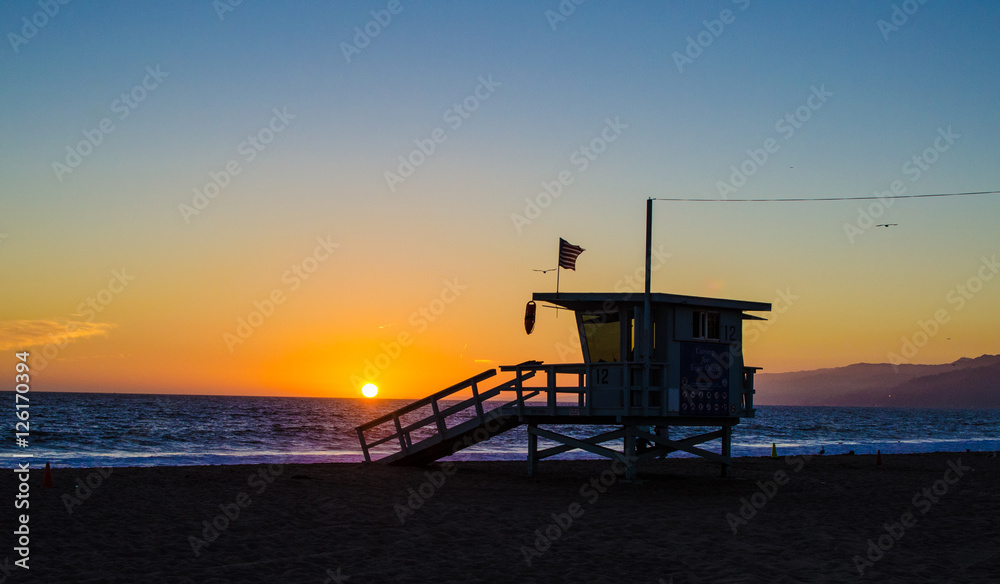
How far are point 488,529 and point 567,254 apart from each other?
822 centimetres

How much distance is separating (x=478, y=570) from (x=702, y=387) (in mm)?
10400

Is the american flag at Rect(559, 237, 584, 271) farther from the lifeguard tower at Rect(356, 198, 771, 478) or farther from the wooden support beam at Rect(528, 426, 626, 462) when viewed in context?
the wooden support beam at Rect(528, 426, 626, 462)

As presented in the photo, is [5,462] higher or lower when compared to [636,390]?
lower

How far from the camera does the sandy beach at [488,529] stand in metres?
9.76

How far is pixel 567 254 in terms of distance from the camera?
19.4 metres

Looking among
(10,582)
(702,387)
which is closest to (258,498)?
(10,582)

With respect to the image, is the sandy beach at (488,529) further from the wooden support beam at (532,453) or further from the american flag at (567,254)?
the american flag at (567,254)

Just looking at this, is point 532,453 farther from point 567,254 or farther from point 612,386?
point 567,254

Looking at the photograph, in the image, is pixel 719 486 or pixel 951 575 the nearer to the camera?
pixel 951 575

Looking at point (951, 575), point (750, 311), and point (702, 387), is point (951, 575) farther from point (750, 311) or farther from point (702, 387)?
point (750, 311)

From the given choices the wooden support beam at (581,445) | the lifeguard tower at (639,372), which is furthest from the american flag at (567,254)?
the wooden support beam at (581,445)

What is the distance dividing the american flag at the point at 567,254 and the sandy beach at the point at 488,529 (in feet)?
16.1

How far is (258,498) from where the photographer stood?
1534cm

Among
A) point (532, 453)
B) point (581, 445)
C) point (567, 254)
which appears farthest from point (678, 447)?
point (567, 254)
